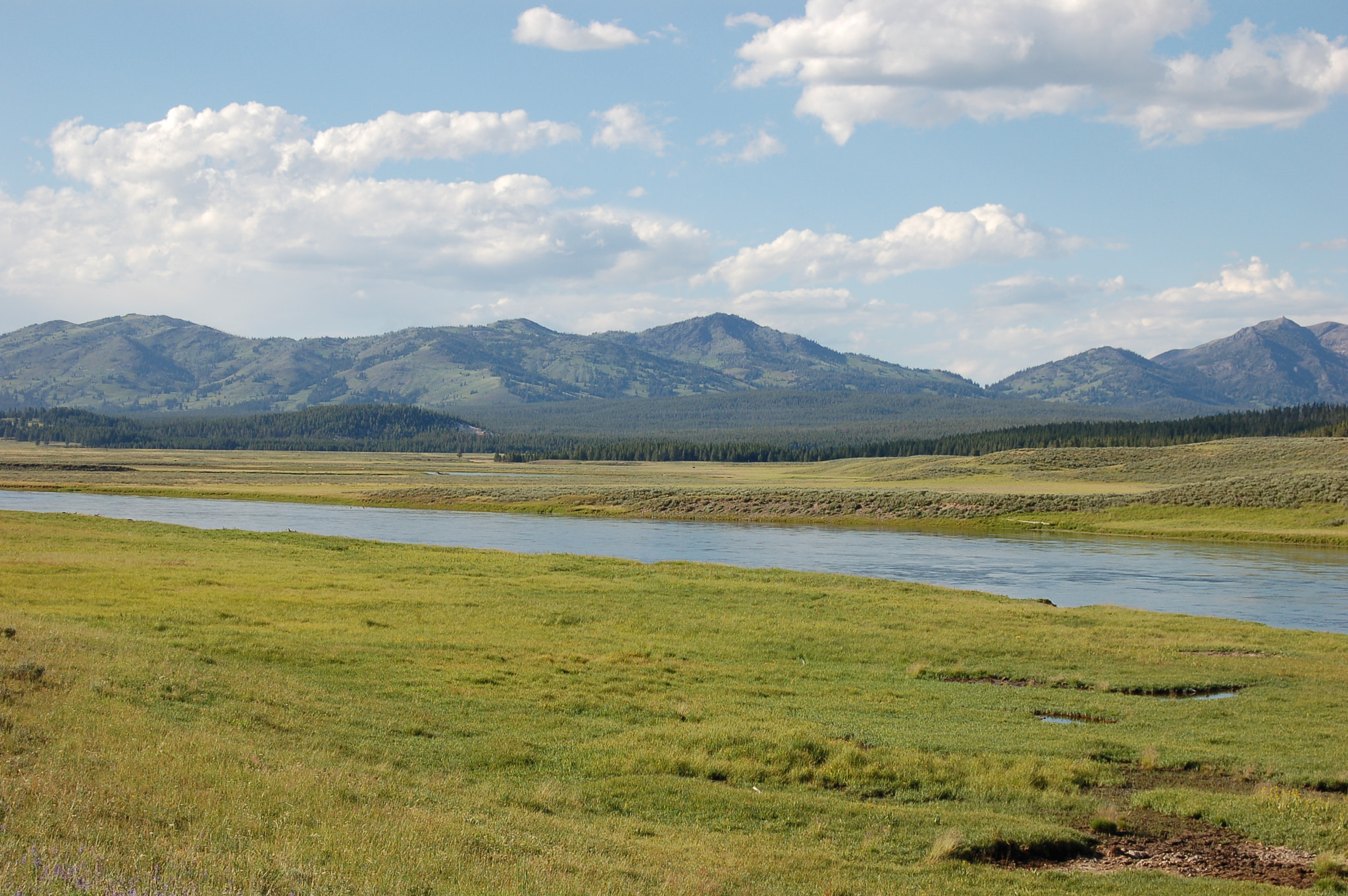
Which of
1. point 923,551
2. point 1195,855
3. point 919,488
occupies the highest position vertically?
point 919,488

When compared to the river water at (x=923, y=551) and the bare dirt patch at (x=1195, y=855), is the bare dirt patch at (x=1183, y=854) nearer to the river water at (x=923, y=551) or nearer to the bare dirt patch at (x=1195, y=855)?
the bare dirt patch at (x=1195, y=855)

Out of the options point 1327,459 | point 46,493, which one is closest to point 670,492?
point 46,493

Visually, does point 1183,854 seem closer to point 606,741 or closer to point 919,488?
point 606,741

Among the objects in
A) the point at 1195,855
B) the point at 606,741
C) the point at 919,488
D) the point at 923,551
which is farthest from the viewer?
the point at 919,488

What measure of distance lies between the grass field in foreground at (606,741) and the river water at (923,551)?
11060mm

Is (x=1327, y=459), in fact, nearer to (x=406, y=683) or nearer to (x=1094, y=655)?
(x=1094, y=655)

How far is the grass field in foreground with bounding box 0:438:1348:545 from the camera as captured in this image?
249ft

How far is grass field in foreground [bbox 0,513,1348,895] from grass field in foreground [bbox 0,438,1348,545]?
162ft

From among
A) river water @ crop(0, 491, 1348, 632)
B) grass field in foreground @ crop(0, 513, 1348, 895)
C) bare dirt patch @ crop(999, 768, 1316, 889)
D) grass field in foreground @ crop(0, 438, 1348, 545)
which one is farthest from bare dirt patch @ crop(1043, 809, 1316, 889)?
grass field in foreground @ crop(0, 438, 1348, 545)

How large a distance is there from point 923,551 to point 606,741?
47064 millimetres

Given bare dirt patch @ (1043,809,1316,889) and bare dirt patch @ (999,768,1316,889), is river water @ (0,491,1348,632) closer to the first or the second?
bare dirt patch @ (999,768,1316,889)

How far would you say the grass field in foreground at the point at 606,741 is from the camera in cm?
859

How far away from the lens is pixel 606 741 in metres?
15.4

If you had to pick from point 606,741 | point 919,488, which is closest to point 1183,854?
point 606,741
